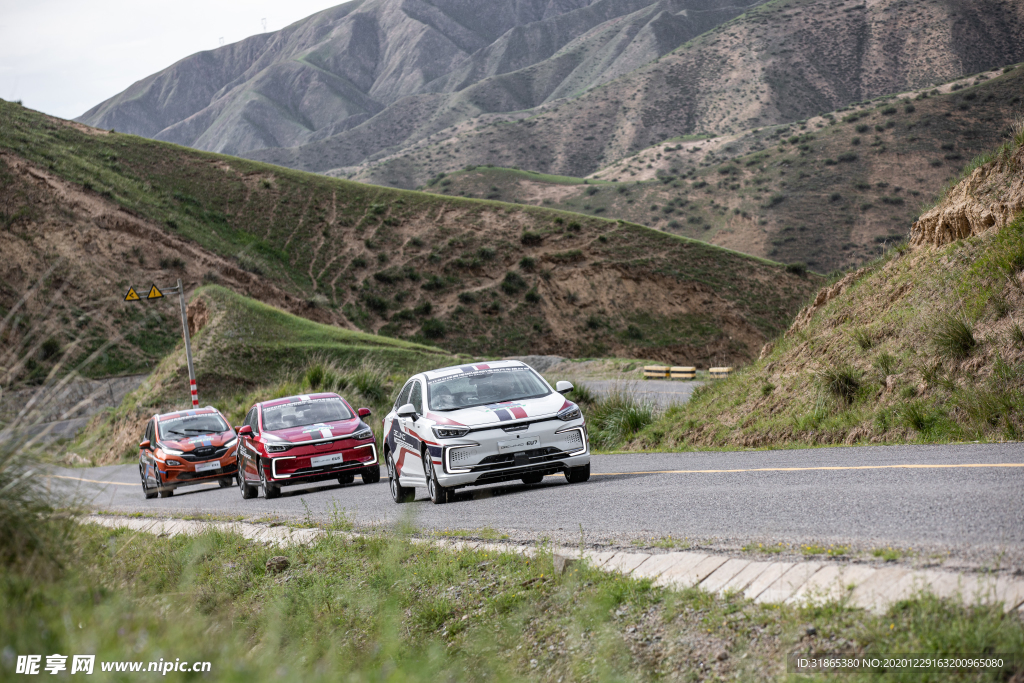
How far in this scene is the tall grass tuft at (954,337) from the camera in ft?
39.1

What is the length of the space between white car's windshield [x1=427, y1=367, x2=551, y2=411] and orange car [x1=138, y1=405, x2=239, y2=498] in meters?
9.60

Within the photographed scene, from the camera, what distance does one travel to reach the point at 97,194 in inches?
2251

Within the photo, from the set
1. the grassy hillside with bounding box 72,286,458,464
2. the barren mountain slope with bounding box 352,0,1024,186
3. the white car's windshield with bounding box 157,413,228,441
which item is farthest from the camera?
the barren mountain slope with bounding box 352,0,1024,186

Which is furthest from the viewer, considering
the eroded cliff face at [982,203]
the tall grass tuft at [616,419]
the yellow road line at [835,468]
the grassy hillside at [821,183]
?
A: the grassy hillside at [821,183]

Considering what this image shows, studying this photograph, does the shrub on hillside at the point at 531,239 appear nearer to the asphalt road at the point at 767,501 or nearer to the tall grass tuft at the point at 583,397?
the tall grass tuft at the point at 583,397

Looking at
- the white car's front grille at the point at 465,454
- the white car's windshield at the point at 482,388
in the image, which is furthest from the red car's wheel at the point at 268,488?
the white car's front grille at the point at 465,454

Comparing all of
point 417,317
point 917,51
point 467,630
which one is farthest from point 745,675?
point 917,51

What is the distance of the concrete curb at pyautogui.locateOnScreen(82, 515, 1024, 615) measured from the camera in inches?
164

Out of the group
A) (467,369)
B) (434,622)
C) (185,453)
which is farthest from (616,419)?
(434,622)

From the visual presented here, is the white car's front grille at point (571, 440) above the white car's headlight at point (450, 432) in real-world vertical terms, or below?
below

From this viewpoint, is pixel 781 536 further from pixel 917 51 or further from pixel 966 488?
pixel 917 51

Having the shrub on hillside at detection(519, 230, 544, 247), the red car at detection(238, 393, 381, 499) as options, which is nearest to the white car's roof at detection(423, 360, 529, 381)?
the red car at detection(238, 393, 381, 499)

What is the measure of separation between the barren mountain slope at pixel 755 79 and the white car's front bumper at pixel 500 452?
4812 inches

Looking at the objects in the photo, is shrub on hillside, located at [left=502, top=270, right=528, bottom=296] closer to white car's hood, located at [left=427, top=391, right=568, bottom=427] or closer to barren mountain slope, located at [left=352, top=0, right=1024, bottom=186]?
white car's hood, located at [left=427, top=391, right=568, bottom=427]
